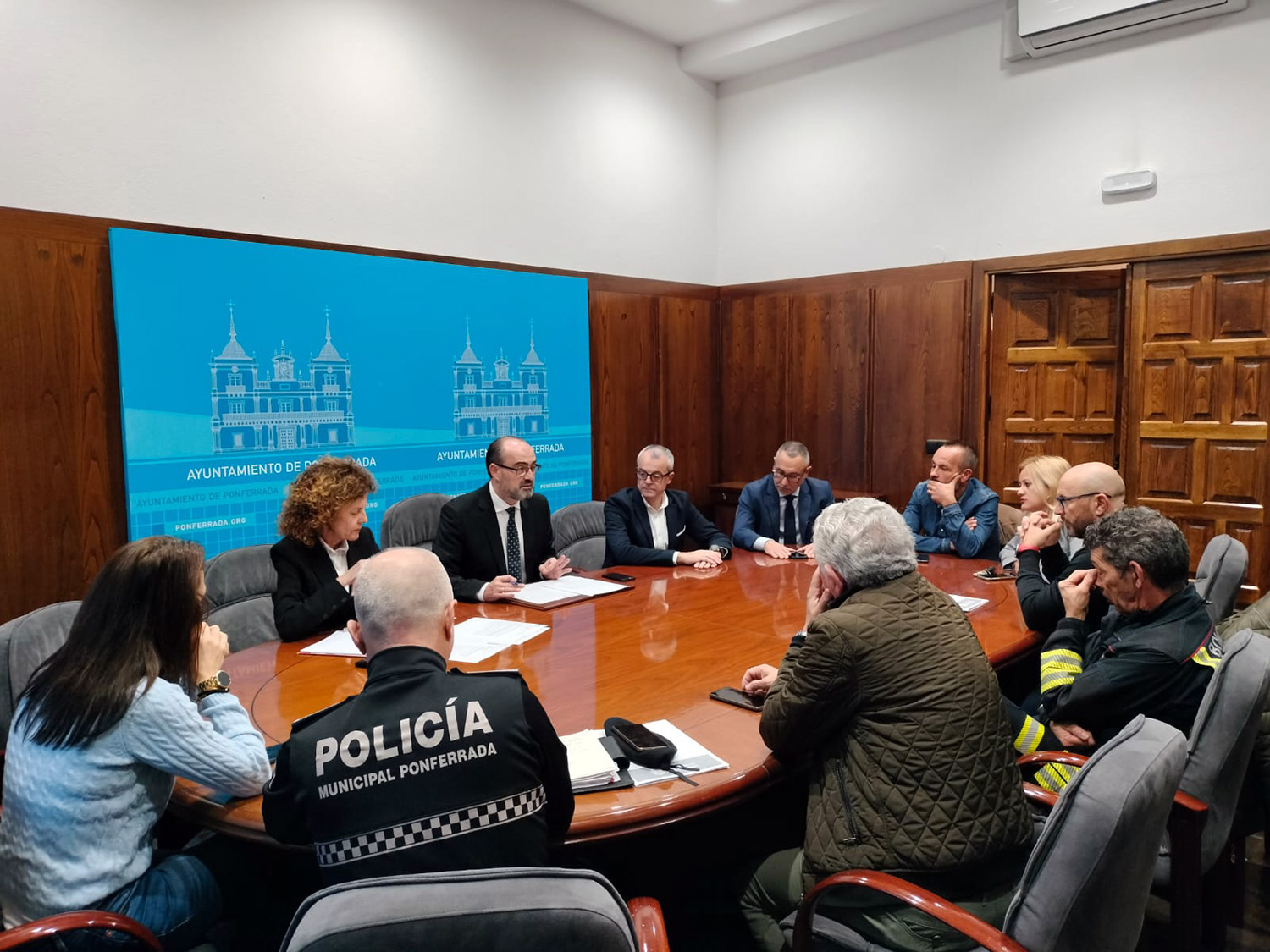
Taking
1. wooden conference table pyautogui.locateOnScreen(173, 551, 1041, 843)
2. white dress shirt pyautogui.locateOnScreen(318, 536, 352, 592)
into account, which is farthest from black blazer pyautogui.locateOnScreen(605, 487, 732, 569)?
white dress shirt pyautogui.locateOnScreen(318, 536, 352, 592)

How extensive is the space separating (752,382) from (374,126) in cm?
316

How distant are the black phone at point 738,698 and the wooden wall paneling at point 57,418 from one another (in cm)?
285

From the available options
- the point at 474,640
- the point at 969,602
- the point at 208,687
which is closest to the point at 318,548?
the point at 474,640

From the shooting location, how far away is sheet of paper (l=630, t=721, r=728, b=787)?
5.65ft

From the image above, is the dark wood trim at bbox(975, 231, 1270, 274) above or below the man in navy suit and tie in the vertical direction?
above

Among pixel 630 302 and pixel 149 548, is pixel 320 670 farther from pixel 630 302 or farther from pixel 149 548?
pixel 630 302

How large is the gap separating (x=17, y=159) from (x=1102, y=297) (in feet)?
17.9

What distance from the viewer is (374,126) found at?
4.42 metres

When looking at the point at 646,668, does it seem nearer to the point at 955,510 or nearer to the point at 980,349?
the point at 955,510

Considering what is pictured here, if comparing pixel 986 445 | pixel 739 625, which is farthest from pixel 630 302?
pixel 739 625

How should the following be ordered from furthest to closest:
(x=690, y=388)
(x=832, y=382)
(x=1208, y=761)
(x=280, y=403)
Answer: (x=690, y=388), (x=832, y=382), (x=280, y=403), (x=1208, y=761)

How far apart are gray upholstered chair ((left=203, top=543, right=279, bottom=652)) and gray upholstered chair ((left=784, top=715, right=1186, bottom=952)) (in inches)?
89.6

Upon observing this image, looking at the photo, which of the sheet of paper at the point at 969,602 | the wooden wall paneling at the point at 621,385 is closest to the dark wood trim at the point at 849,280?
the wooden wall paneling at the point at 621,385

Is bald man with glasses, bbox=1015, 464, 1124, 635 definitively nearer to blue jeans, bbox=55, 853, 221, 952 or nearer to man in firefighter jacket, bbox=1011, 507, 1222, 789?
man in firefighter jacket, bbox=1011, 507, 1222, 789
